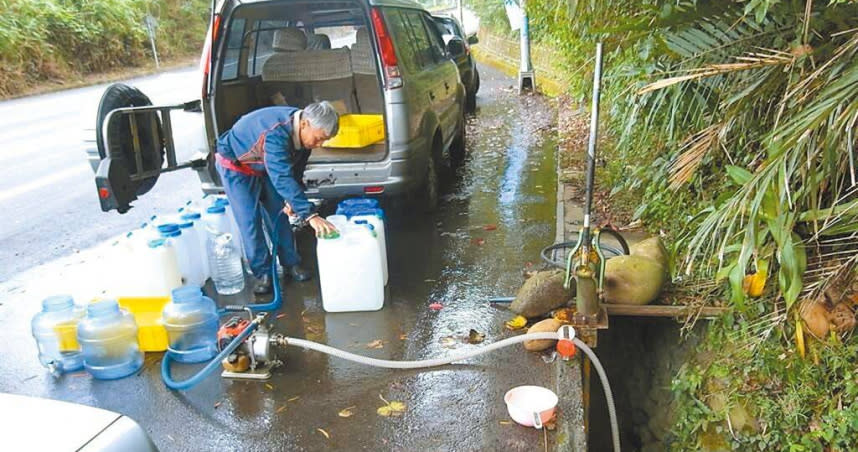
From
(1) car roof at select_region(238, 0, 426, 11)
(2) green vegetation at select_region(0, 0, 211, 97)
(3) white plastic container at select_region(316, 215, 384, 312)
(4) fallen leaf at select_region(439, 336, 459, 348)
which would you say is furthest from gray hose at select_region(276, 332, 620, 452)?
(2) green vegetation at select_region(0, 0, 211, 97)

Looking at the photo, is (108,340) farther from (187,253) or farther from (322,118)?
(322,118)

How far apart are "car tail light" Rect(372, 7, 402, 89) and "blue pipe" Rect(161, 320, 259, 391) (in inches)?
86.0

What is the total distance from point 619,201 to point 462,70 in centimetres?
584

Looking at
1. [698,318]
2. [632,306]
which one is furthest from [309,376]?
[698,318]

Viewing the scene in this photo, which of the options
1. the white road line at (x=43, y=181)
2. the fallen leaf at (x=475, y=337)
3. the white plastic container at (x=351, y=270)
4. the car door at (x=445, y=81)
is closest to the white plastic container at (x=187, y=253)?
the white plastic container at (x=351, y=270)

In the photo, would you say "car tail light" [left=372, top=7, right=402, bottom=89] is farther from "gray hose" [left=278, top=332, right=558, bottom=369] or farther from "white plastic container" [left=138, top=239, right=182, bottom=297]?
"gray hose" [left=278, top=332, right=558, bottom=369]

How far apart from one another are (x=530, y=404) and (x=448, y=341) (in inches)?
32.5

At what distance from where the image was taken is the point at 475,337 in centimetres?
369

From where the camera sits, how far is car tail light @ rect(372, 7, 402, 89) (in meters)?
4.75

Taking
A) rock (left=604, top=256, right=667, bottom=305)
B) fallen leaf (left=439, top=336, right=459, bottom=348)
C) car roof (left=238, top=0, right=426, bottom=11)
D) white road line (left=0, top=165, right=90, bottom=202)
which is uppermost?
car roof (left=238, top=0, right=426, bottom=11)

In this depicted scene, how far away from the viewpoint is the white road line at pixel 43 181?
25.2ft

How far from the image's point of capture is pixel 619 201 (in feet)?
17.6

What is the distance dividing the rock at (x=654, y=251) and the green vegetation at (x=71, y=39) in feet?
58.7

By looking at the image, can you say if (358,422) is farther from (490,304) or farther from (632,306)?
(632,306)
